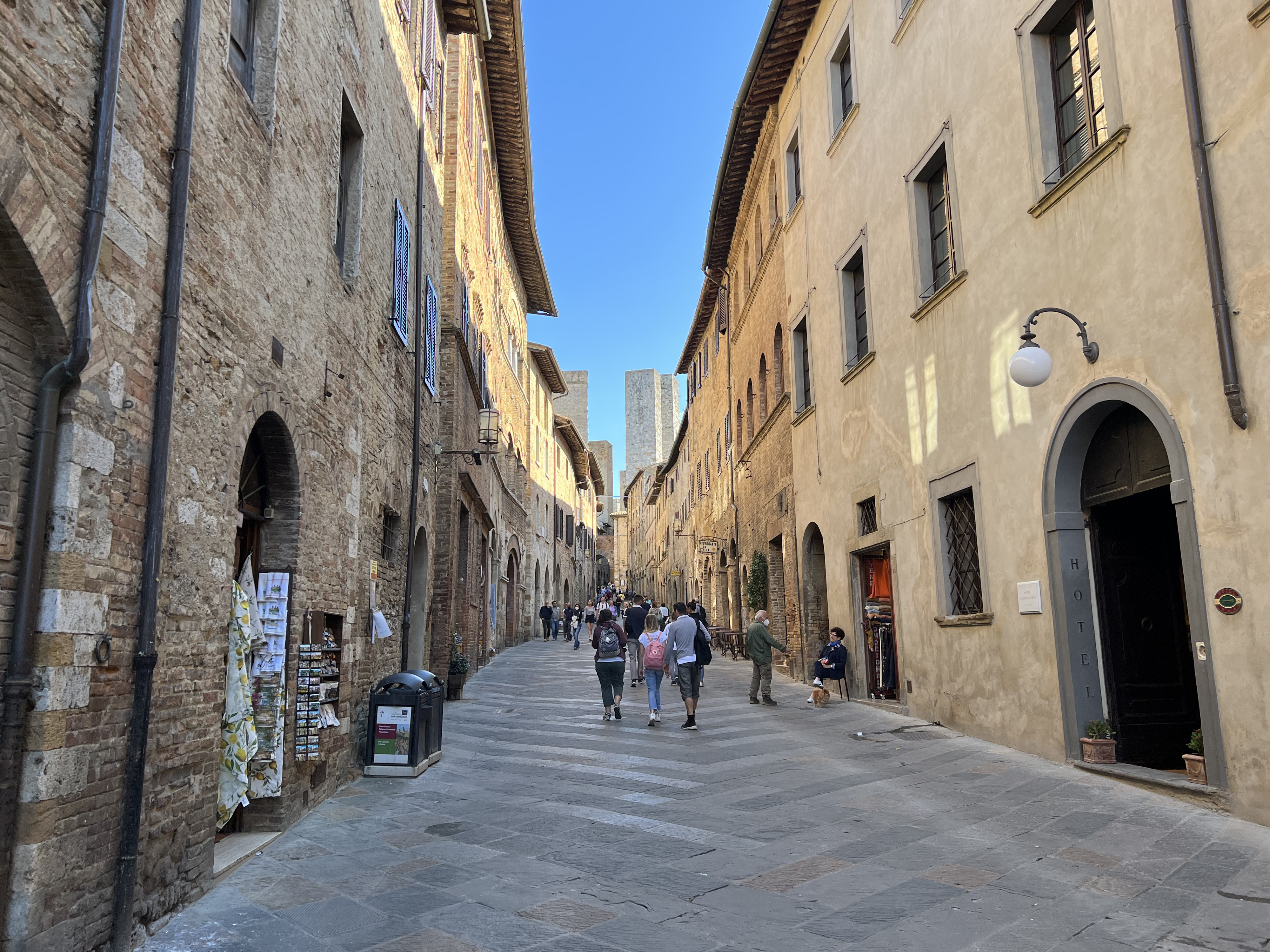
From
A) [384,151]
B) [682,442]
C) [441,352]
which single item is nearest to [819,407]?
[441,352]

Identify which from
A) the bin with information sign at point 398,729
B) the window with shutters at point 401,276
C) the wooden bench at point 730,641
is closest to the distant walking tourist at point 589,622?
the wooden bench at point 730,641

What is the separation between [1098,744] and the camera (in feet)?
23.7

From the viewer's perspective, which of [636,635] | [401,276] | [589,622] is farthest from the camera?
[589,622]

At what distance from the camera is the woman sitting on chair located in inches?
491

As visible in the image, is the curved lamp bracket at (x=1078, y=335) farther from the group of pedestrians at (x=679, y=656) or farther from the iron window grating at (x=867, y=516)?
the group of pedestrians at (x=679, y=656)

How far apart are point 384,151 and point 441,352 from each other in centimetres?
505

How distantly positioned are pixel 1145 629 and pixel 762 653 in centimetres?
559

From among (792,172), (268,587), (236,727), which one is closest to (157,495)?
(236,727)

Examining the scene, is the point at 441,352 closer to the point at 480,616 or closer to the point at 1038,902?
the point at 480,616

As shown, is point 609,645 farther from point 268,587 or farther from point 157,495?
point 157,495

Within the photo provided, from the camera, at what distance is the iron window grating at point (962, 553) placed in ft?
31.4

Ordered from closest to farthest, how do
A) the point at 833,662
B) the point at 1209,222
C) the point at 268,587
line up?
the point at 1209,222 → the point at 268,587 → the point at 833,662

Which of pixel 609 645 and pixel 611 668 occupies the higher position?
pixel 609 645

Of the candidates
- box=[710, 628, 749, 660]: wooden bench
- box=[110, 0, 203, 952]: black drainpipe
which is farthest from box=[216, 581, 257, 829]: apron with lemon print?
box=[710, 628, 749, 660]: wooden bench
